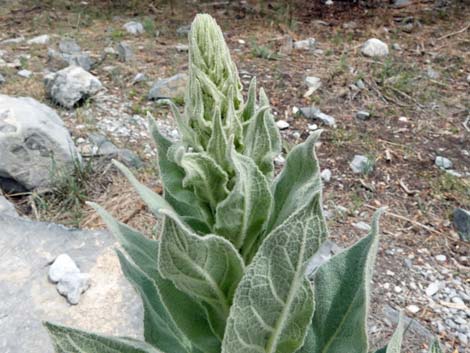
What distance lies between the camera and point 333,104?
5668 millimetres

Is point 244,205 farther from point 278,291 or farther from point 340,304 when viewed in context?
point 340,304

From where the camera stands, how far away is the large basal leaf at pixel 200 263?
3.73ft

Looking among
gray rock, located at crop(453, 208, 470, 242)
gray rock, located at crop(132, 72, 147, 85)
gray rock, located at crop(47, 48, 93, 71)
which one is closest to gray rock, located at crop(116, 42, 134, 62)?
gray rock, located at crop(47, 48, 93, 71)

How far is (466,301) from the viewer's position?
361 cm

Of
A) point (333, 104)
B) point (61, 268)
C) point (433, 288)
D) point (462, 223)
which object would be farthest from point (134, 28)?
point (433, 288)

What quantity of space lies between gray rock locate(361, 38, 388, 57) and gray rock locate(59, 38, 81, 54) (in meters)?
3.33

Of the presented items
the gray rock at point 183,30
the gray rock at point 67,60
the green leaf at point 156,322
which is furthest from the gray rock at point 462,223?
the gray rock at point 183,30

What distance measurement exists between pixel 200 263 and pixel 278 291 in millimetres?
168

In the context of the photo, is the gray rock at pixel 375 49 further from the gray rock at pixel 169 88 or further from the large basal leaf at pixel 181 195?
the large basal leaf at pixel 181 195

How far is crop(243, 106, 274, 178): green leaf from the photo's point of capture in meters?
1.28

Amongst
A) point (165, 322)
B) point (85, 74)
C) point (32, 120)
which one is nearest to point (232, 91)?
point (165, 322)

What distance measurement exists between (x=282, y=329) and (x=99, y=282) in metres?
2.49

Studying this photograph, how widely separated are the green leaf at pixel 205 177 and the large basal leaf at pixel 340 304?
381 millimetres

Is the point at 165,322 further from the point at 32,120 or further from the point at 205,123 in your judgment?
the point at 32,120
